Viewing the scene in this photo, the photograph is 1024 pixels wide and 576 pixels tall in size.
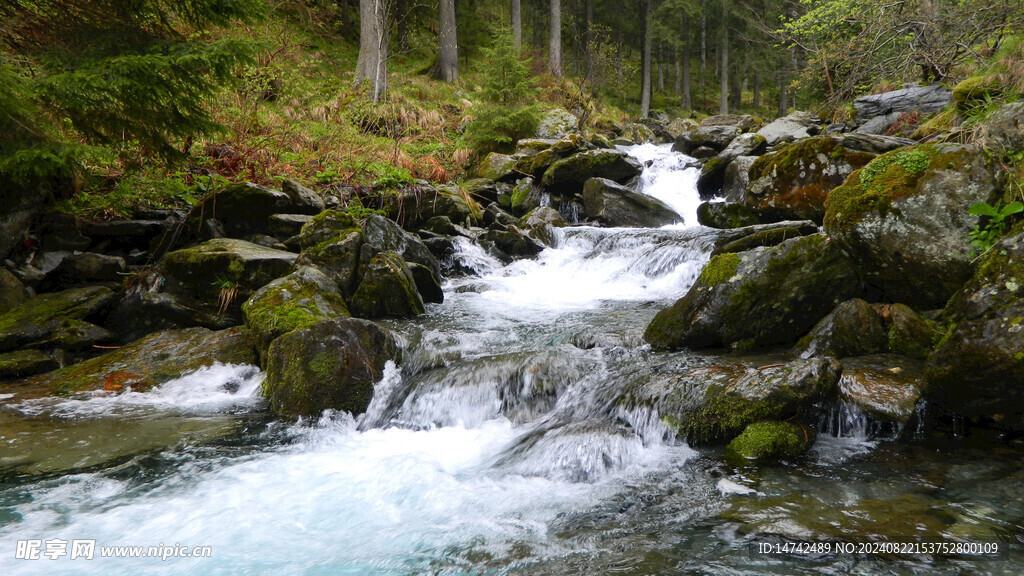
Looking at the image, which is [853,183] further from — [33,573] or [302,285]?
[33,573]

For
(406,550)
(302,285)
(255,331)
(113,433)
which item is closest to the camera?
(406,550)

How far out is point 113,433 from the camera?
195 inches

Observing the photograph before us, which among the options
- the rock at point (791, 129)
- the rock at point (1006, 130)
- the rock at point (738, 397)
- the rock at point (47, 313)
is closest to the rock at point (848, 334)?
the rock at point (738, 397)

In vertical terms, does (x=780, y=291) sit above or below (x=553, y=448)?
above

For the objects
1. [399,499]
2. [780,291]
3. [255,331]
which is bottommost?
[399,499]

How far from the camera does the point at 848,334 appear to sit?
16.6 ft

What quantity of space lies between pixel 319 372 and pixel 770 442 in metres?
4.40

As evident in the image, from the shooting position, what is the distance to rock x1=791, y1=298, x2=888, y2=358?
16.4 feet

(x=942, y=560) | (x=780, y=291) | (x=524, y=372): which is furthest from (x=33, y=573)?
(x=780, y=291)

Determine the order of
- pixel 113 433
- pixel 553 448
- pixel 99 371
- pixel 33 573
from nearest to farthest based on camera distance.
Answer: pixel 33 573 → pixel 553 448 → pixel 113 433 → pixel 99 371

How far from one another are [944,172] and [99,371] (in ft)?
30.8

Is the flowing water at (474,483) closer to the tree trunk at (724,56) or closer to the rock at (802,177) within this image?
the rock at (802,177)

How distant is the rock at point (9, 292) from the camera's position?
6531 mm

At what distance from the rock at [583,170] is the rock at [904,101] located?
7139mm
